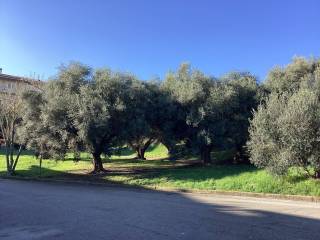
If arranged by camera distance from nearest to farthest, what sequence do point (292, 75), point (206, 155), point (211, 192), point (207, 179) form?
point (211, 192)
point (207, 179)
point (206, 155)
point (292, 75)

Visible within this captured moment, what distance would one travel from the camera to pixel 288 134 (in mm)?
17906

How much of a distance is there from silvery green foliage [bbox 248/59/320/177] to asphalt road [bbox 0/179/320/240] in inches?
116

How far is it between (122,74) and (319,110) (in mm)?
13571

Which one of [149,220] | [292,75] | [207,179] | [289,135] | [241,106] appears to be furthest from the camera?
[292,75]

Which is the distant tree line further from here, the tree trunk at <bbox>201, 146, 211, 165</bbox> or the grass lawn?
the grass lawn

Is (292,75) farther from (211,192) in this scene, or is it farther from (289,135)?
(211,192)

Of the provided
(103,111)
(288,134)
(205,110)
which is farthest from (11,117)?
(288,134)

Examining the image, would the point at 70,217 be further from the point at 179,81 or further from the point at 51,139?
the point at 179,81

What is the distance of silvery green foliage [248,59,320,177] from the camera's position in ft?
57.7

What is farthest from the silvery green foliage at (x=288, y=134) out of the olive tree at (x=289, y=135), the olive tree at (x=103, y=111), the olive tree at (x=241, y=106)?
the olive tree at (x=103, y=111)

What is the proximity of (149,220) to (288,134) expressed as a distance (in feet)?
31.1

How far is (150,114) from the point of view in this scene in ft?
92.5

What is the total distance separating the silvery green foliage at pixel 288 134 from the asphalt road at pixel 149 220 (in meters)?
Answer: 2.95

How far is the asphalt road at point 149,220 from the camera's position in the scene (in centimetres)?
890
